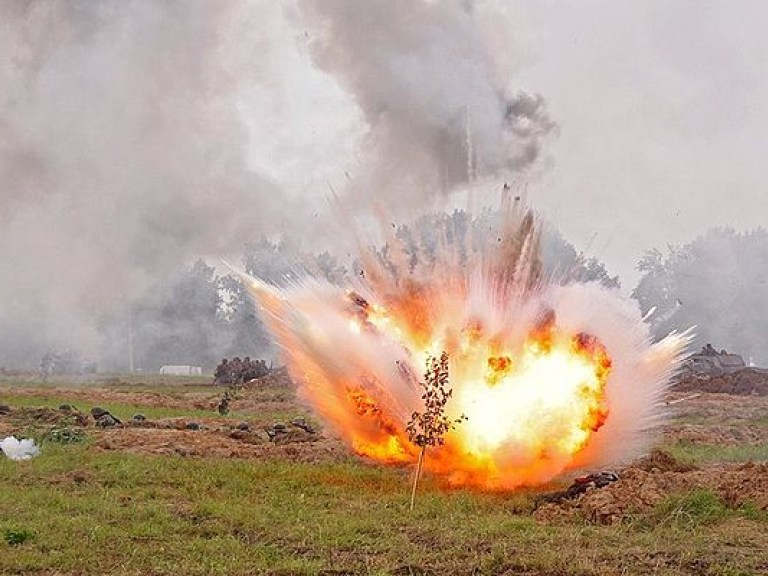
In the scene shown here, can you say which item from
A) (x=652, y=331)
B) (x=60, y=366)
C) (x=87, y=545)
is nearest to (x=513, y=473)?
(x=652, y=331)

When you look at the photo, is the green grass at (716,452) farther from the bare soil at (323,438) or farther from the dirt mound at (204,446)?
the dirt mound at (204,446)

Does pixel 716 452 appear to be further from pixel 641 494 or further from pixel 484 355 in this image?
pixel 641 494

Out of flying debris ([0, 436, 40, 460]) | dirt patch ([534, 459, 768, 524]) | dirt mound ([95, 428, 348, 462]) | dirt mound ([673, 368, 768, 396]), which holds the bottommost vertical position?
dirt patch ([534, 459, 768, 524])

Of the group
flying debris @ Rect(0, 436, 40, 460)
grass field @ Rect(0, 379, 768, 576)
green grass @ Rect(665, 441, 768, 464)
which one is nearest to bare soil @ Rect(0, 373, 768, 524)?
grass field @ Rect(0, 379, 768, 576)

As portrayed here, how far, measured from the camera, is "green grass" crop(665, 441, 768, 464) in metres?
30.7

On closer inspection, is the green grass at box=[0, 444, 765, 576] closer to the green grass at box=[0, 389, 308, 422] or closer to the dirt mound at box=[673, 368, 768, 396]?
the green grass at box=[0, 389, 308, 422]

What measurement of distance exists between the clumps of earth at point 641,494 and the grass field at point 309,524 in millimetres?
125

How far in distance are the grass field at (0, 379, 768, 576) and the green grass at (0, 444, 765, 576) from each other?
0.04 meters

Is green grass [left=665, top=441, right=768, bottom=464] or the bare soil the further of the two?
green grass [left=665, top=441, right=768, bottom=464]

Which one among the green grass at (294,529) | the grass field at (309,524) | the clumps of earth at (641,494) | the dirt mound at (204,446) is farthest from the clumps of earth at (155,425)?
the clumps of earth at (641,494)

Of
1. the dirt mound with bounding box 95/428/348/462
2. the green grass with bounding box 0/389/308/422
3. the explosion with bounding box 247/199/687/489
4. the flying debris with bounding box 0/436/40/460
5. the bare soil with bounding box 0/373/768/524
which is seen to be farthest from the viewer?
the green grass with bounding box 0/389/308/422

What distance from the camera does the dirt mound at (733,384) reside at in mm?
69000

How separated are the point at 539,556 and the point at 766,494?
22.0ft

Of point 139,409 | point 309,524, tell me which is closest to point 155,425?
point 139,409
